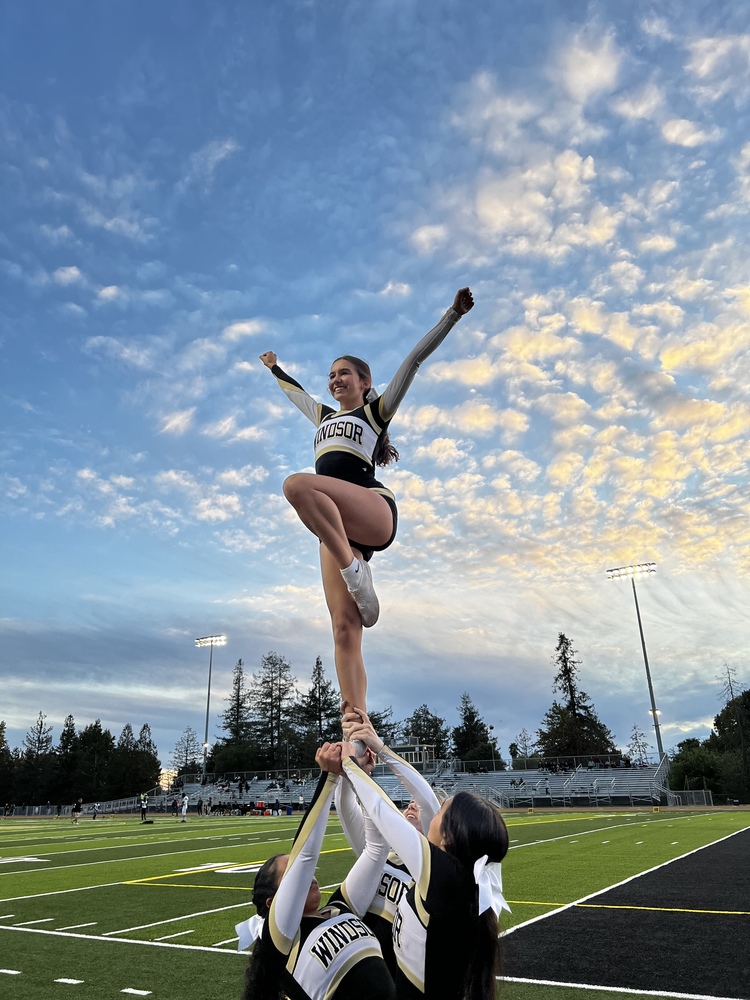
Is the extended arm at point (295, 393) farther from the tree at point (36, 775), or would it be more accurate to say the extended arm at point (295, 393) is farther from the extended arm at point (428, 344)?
the tree at point (36, 775)

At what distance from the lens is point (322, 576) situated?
376 cm

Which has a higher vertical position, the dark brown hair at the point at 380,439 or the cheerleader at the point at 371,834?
the dark brown hair at the point at 380,439

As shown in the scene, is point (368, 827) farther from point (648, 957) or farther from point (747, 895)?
point (747, 895)

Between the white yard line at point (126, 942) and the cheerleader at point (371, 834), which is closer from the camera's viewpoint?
the cheerleader at point (371, 834)

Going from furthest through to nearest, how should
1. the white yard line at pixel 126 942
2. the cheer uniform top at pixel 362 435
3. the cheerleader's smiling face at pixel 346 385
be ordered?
the white yard line at pixel 126 942 → the cheerleader's smiling face at pixel 346 385 → the cheer uniform top at pixel 362 435

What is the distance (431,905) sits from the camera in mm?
2625

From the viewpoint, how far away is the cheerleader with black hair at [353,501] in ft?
11.1

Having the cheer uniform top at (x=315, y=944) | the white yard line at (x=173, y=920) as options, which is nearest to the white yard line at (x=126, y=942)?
the white yard line at (x=173, y=920)

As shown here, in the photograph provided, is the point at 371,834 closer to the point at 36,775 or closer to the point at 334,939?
the point at 334,939

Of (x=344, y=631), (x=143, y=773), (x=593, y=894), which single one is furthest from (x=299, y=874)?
(x=143, y=773)

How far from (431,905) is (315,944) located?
1.40 feet

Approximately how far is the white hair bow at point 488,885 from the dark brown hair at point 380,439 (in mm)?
2083

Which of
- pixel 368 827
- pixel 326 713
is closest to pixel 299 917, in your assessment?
pixel 368 827

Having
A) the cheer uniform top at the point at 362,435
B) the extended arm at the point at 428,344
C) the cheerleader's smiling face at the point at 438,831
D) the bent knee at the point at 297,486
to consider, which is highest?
the extended arm at the point at 428,344
